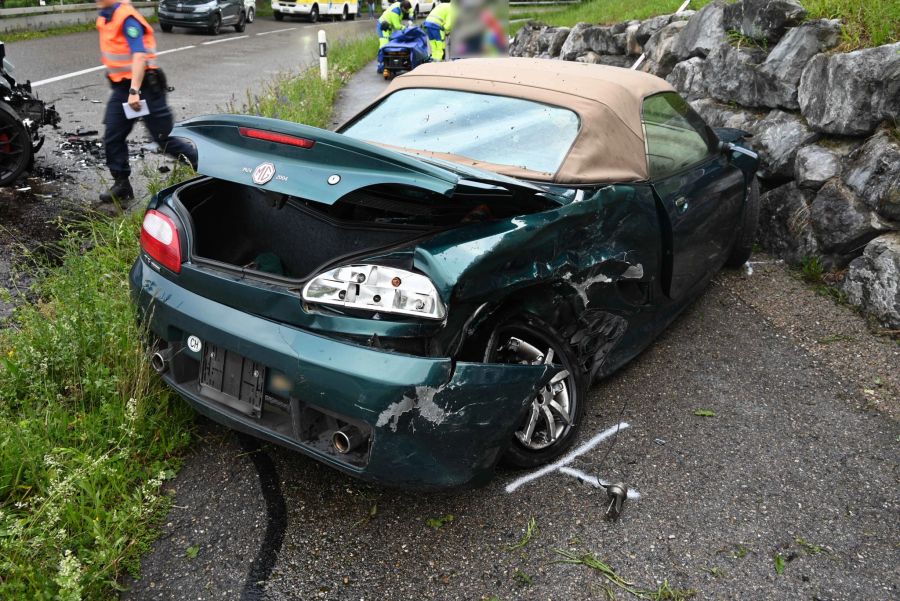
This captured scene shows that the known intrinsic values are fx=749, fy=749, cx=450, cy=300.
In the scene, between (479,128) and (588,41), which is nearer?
(479,128)

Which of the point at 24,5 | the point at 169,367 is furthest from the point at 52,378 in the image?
the point at 24,5

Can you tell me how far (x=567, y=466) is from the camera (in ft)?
10.6

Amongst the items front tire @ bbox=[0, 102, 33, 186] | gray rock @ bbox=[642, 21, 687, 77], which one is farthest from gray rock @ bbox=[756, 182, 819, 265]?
front tire @ bbox=[0, 102, 33, 186]

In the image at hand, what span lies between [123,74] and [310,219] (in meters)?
3.74

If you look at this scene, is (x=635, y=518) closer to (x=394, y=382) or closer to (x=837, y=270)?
(x=394, y=382)

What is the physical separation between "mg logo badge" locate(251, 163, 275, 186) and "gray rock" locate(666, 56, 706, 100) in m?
5.81

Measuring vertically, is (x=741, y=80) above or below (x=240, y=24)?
above

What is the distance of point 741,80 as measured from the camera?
21.9ft

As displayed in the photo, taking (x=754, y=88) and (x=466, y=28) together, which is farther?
(x=466, y=28)

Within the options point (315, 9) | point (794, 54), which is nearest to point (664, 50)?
point (794, 54)

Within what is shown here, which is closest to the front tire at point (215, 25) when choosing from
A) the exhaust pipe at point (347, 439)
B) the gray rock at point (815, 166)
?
the gray rock at point (815, 166)

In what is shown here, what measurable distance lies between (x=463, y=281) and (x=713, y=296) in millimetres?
3147

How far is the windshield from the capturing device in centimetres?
362

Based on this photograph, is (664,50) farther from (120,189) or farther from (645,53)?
(120,189)
